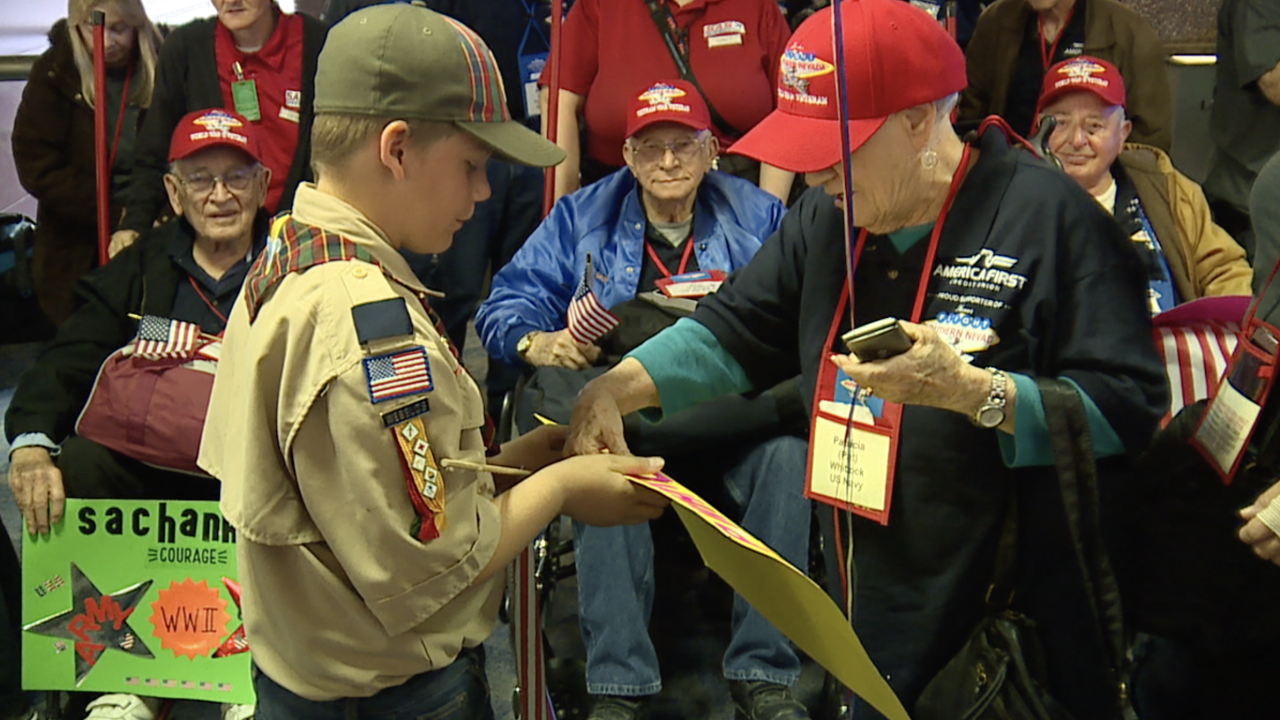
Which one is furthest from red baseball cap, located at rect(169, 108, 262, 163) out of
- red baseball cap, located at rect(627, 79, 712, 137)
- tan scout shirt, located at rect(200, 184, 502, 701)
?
tan scout shirt, located at rect(200, 184, 502, 701)

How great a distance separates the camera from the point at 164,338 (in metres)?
3.08

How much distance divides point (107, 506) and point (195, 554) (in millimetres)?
240

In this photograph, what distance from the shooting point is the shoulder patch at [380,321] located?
140 centimetres

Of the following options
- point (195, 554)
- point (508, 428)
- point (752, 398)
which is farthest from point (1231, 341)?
point (195, 554)

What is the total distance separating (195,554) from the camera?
295cm

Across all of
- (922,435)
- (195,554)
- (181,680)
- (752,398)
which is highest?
(922,435)

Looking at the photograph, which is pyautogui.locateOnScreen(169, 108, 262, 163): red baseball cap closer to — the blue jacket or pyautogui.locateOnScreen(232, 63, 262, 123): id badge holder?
pyautogui.locateOnScreen(232, 63, 262, 123): id badge holder

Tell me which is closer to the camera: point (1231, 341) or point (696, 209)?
point (1231, 341)

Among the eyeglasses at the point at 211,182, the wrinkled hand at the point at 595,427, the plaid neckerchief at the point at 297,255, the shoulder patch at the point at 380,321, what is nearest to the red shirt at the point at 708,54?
the eyeglasses at the point at 211,182

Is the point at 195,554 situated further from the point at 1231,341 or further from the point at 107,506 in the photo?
the point at 1231,341

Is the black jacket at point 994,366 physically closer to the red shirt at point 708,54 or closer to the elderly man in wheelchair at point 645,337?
the elderly man in wheelchair at point 645,337

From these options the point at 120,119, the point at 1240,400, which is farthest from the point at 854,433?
the point at 120,119

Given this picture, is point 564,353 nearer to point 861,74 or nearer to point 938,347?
point 861,74

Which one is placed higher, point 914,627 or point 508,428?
point 914,627
